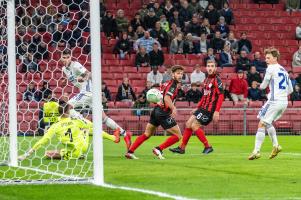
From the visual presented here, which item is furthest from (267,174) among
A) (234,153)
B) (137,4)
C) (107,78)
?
(137,4)

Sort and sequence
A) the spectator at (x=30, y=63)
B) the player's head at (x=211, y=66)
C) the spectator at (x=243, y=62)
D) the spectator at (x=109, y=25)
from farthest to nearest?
the spectator at (x=109, y=25)
the spectator at (x=243, y=62)
the spectator at (x=30, y=63)
the player's head at (x=211, y=66)

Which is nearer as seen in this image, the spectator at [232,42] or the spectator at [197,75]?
the spectator at [197,75]

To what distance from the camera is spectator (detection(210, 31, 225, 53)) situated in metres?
33.5

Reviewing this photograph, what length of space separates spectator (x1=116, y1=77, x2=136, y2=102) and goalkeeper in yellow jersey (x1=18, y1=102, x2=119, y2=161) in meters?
13.7

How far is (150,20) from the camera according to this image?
111 feet

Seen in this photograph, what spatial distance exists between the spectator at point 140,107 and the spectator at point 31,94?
279 inches

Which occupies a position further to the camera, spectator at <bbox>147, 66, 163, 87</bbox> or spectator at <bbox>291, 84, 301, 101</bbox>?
spectator at <bbox>291, 84, 301, 101</bbox>

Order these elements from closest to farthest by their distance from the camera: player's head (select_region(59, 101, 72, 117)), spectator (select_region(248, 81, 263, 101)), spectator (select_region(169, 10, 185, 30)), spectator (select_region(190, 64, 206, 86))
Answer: player's head (select_region(59, 101, 72, 117)) < spectator (select_region(190, 64, 206, 86)) < spectator (select_region(248, 81, 263, 101)) < spectator (select_region(169, 10, 185, 30))

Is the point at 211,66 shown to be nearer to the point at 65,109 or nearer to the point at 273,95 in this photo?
the point at 273,95

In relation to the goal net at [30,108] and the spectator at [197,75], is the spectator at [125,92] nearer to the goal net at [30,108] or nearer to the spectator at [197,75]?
the spectator at [197,75]

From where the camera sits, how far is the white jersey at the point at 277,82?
15.9m

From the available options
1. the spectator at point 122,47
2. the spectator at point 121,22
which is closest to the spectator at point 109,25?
the spectator at point 121,22

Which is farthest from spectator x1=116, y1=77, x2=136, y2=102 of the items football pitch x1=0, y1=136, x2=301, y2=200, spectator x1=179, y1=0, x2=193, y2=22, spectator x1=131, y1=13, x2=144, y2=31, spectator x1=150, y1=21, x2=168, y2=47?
football pitch x1=0, y1=136, x2=301, y2=200

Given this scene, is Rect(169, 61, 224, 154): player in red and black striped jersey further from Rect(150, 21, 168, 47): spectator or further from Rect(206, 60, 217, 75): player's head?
Rect(150, 21, 168, 47): spectator
